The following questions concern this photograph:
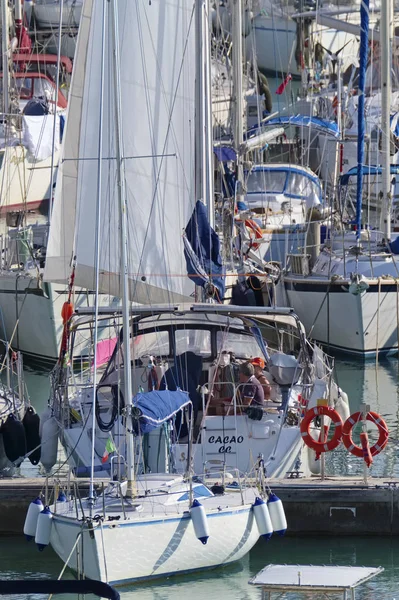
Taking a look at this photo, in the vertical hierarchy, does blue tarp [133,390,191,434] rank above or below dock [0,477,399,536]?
above

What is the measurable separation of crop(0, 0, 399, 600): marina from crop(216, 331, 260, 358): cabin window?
5 cm

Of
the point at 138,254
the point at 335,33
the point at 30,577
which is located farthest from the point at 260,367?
the point at 335,33

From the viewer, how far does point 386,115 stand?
33500mm

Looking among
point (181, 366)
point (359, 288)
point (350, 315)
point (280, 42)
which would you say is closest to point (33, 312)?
point (350, 315)

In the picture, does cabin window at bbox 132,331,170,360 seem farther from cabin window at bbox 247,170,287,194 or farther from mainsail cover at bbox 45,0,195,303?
cabin window at bbox 247,170,287,194

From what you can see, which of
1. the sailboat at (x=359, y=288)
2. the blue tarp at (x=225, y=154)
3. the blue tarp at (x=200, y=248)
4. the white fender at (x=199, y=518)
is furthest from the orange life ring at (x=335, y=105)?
the white fender at (x=199, y=518)

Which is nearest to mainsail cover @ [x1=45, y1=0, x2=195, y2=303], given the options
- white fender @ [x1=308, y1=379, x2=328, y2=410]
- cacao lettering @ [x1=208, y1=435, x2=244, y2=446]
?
white fender @ [x1=308, y1=379, x2=328, y2=410]

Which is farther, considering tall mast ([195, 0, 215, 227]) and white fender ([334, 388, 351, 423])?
tall mast ([195, 0, 215, 227])

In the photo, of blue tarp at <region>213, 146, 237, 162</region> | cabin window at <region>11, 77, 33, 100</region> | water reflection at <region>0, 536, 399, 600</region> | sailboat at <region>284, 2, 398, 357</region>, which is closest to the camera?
water reflection at <region>0, 536, 399, 600</region>

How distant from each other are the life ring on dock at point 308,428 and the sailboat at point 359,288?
457 inches

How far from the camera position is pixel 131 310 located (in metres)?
22.4

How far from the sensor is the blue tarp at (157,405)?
18984mm

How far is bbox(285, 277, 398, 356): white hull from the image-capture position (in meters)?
31.9

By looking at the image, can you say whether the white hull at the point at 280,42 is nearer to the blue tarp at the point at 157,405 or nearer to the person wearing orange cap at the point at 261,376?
the person wearing orange cap at the point at 261,376
